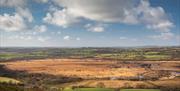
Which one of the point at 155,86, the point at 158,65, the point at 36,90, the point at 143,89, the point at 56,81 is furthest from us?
the point at 158,65

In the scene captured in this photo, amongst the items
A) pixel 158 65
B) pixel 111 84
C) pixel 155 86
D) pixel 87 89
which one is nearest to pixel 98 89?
pixel 87 89

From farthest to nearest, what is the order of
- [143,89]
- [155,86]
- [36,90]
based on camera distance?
[155,86]
[143,89]
[36,90]

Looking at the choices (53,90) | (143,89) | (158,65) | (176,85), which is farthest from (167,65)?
(53,90)

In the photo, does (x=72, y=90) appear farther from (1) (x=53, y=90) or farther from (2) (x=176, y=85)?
Answer: (2) (x=176, y=85)

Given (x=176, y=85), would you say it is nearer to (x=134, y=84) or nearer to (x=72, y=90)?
(x=134, y=84)

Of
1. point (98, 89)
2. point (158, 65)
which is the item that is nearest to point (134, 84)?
point (98, 89)

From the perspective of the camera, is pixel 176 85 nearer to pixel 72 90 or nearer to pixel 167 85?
pixel 167 85

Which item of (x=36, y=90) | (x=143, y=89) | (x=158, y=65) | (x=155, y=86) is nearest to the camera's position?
(x=36, y=90)

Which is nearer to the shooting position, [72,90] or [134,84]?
[72,90]

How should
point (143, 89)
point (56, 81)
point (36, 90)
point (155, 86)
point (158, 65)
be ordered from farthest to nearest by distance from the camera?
point (158, 65), point (56, 81), point (155, 86), point (143, 89), point (36, 90)

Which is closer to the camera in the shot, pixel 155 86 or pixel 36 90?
pixel 36 90
